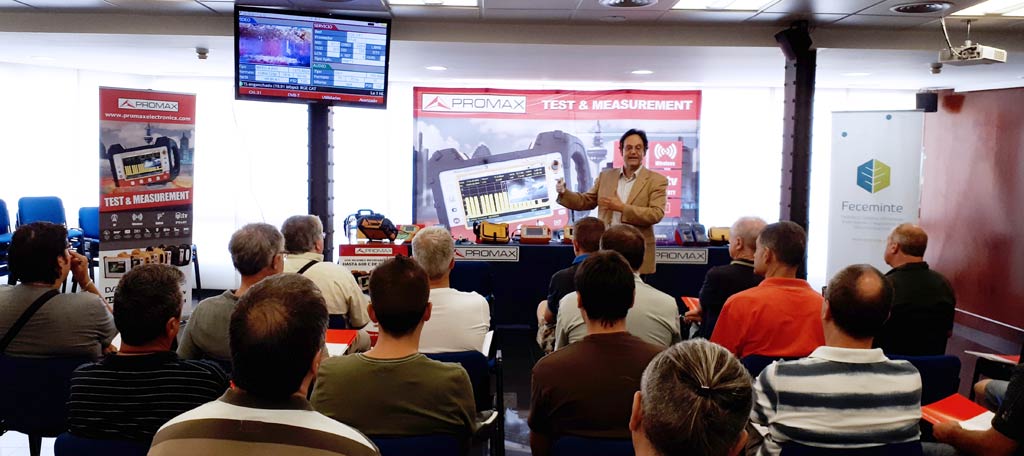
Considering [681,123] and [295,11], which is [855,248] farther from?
[295,11]

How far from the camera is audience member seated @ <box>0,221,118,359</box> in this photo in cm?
286

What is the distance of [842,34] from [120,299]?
5.94 meters

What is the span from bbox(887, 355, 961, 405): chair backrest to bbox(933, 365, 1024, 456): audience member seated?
42 cm

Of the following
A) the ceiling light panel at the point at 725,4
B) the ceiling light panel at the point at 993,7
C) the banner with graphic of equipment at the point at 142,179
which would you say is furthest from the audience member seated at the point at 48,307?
the ceiling light panel at the point at 993,7

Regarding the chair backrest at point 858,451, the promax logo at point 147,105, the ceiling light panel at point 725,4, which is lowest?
the chair backrest at point 858,451

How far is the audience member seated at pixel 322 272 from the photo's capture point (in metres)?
3.65

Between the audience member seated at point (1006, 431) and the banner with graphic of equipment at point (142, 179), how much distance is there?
5426 mm

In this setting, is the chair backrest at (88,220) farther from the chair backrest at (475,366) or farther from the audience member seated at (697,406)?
the audience member seated at (697,406)

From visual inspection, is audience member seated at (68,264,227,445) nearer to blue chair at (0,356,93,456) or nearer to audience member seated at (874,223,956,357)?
blue chair at (0,356,93,456)

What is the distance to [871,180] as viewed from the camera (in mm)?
6559

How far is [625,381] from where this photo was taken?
6.93 ft

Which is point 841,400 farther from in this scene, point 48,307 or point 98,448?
point 48,307

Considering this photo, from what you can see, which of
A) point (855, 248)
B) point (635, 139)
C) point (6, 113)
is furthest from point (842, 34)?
point (6, 113)

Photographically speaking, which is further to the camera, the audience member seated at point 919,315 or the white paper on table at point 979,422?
the audience member seated at point 919,315
